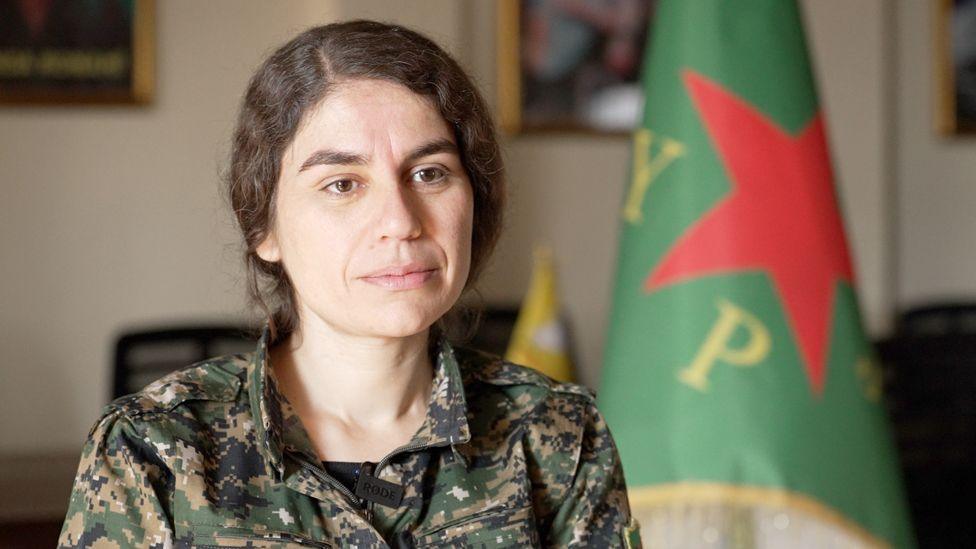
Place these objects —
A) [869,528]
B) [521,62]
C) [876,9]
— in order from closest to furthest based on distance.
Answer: [869,528] < [521,62] < [876,9]

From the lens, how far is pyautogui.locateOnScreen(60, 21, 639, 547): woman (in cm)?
114

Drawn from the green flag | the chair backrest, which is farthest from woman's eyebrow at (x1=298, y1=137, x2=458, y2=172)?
the chair backrest

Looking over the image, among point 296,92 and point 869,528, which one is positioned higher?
point 296,92

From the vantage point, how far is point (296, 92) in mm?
1219

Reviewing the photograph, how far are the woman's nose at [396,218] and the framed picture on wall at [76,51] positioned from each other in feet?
8.28

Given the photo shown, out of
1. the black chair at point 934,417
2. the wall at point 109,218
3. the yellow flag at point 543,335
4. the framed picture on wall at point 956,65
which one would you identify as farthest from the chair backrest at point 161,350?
the framed picture on wall at point 956,65

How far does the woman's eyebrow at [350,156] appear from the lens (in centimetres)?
117

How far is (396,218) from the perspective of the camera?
1.16 meters

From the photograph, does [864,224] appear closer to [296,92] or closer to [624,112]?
[624,112]

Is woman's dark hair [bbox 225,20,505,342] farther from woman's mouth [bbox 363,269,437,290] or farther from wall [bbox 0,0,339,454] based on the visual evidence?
wall [bbox 0,0,339,454]

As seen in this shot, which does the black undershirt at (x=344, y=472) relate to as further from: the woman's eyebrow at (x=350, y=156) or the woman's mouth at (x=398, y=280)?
the woman's eyebrow at (x=350, y=156)

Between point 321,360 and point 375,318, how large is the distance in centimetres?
12

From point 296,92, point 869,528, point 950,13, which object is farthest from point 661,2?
point 950,13

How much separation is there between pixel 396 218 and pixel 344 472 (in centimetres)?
27
